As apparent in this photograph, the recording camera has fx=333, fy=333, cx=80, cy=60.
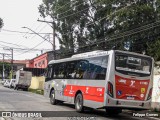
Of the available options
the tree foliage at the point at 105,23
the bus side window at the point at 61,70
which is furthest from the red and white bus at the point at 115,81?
the tree foliage at the point at 105,23

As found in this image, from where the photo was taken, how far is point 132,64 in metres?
14.8

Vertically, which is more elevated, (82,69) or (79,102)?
(82,69)

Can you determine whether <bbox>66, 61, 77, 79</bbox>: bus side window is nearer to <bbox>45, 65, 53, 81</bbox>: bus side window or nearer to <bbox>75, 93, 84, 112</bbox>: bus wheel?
<bbox>75, 93, 84, 112</bbox>: bus wheel

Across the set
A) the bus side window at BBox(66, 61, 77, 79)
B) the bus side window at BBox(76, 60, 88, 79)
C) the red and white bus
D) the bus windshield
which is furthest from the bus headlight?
the bus side window at BBox(66, 61, 77, 79)

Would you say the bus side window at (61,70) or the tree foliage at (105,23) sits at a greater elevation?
the tree foliage at (105,23)

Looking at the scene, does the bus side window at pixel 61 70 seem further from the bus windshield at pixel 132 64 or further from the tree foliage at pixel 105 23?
the tree foliage at pixel 105 23

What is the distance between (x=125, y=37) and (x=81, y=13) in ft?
38.8

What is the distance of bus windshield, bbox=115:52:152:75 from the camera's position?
47.5 feet

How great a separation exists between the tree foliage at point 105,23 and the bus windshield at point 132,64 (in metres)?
9.69

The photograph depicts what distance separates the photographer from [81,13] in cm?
4191

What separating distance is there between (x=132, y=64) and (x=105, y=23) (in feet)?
87.5

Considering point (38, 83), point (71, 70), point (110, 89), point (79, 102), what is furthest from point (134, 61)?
point (38, 83)

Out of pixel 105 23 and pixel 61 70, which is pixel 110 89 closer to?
pixel 61 70

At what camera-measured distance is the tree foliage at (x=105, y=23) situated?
2849 centimetres
